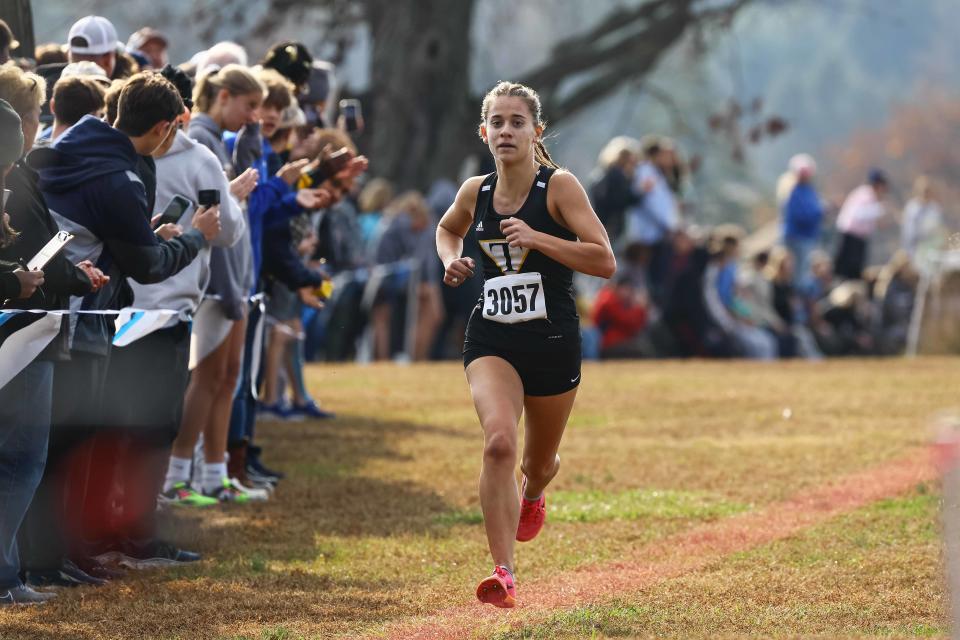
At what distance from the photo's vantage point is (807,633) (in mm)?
6398

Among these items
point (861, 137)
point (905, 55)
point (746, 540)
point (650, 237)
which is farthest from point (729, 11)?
point (905, 55)

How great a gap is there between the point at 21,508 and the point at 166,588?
2.70ft

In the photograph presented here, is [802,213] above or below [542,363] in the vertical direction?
above

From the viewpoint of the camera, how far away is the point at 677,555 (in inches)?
333

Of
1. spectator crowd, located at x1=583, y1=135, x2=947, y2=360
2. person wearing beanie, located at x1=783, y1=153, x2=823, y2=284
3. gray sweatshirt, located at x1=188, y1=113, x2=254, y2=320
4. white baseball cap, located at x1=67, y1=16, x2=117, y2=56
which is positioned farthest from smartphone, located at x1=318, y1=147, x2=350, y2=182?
person wearing beanie, located at x1=783, y1=153, x2=823, y2=284

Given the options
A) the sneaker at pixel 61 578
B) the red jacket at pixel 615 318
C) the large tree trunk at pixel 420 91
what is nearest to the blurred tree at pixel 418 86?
the large tree trunk at pixel 420 91

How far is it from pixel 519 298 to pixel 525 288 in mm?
47

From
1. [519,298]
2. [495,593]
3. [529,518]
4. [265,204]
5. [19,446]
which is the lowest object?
[495,593]

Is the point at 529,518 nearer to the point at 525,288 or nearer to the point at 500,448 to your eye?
the point at 500,448

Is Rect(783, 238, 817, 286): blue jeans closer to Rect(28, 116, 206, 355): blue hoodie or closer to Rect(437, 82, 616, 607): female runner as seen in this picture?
Rect(437, 82, 616, 607): female runner

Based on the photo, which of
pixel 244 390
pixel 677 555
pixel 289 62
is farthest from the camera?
pixel 289 62

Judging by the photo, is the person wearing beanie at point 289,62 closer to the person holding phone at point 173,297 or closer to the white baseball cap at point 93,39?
the white baseball cap at point 93,39

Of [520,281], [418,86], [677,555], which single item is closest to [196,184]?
[520,281]

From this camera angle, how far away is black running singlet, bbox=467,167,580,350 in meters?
7.21
